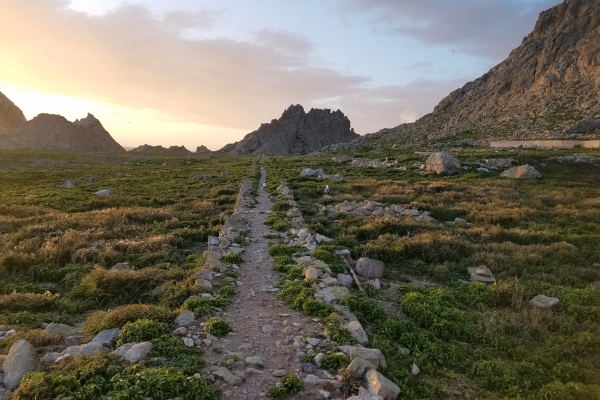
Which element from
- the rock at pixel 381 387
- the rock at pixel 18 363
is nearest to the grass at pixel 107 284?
the rock at pixel 18 363

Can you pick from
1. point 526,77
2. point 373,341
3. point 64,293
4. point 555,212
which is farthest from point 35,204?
point 526,77

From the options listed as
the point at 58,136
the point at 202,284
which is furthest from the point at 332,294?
the point at 58,136

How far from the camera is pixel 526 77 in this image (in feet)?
339

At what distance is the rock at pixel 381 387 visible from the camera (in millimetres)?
5723

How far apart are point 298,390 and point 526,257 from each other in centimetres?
1054

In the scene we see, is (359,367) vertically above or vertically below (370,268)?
above

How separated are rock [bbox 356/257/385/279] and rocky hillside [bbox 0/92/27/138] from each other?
207763mm

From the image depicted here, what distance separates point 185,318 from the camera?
805 centimetres

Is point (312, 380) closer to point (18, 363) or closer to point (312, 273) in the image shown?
point (312, 273)

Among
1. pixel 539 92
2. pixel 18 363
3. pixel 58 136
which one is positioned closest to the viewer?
pixel 18 363

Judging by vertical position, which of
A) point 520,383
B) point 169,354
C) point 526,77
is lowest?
point 520,383

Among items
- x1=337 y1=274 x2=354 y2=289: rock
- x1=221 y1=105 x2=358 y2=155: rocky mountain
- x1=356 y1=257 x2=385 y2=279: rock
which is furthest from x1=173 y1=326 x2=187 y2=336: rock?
x1=221 y1=105 x2=358 y2=155: rocky mountain

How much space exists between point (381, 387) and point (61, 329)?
647 centimetres

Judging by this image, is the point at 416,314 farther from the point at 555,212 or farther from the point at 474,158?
the point at 474,158
